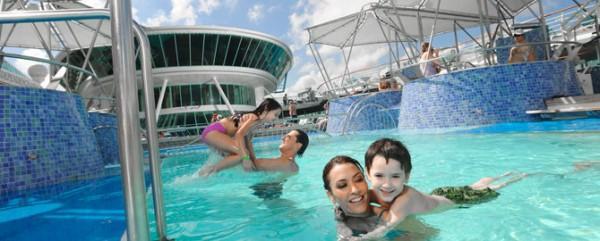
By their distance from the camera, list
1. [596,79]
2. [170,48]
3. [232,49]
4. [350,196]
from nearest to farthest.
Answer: [350,196] → [596,79] → [170,48] → [232,49]

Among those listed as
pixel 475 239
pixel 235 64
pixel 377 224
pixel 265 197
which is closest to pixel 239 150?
pixel 265 197

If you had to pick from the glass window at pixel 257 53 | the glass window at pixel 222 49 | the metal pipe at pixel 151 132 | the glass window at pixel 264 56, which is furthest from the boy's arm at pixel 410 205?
the glass window at pixel 264 56

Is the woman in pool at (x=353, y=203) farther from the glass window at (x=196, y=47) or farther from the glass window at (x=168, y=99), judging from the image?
the glass window at (x=168, y=99)

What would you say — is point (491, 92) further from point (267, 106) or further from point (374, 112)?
point (267, 106)

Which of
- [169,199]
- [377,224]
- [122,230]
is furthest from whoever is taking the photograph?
[169,199]

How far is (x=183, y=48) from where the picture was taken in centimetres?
2369

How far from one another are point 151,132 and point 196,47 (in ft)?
78.5

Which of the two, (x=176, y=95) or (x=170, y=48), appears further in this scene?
(x=176, y=95)

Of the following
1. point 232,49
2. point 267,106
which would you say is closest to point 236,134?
point 267,106

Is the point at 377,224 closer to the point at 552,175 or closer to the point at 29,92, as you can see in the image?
the point at 552,175

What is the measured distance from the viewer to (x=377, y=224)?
6.47 feet

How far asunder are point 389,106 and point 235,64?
15037 mm

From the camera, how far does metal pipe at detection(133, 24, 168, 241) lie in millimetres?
1392

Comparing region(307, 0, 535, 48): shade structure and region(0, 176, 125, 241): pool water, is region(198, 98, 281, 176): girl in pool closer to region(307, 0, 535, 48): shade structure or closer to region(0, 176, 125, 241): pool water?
region(0, 176, 125, 241): pool water
